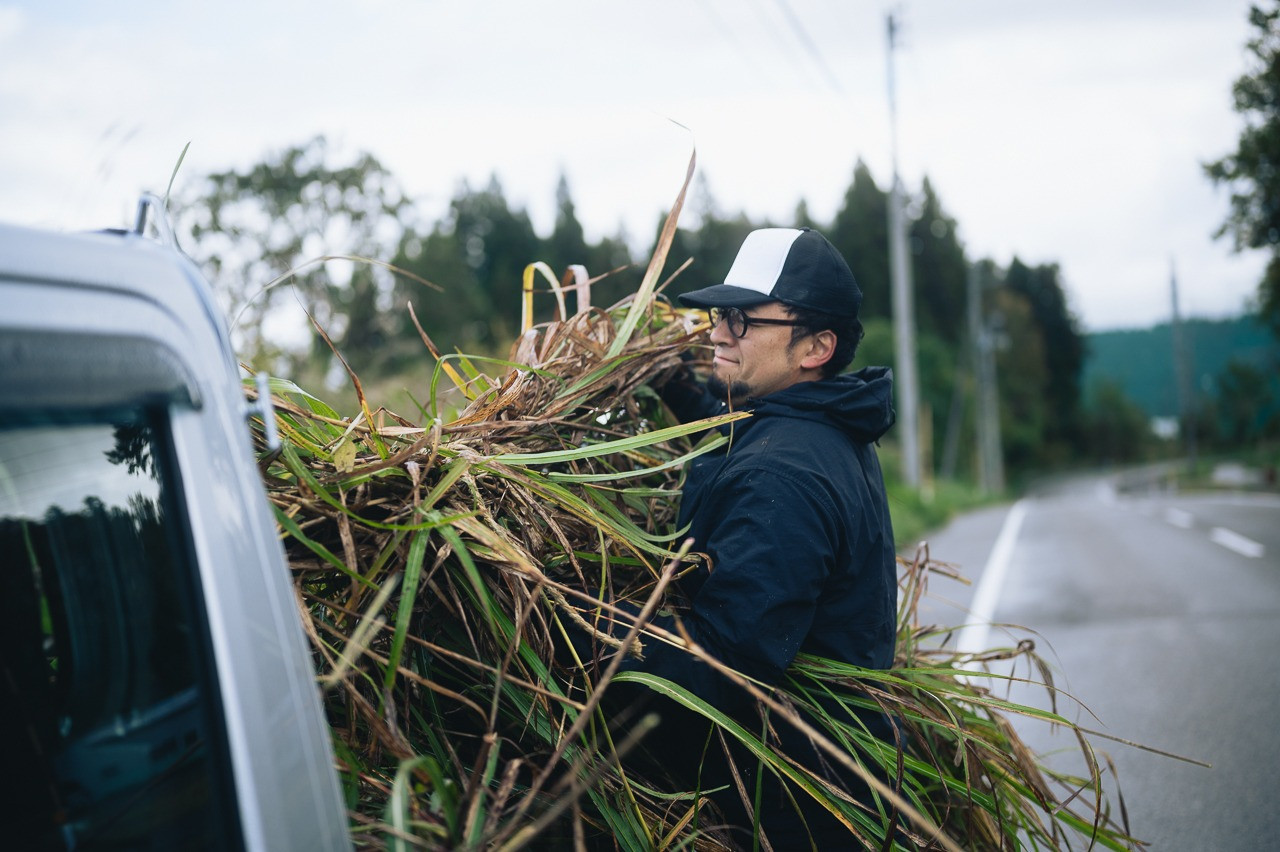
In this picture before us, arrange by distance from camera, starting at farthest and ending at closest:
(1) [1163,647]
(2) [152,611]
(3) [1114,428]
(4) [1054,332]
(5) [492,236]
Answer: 1. (3) [1114,428]
2. (4) [1054,332]
3. (5) [492,236]
4. (1) [1163,647]
5. (2) [152,611]

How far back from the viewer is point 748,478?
72.9 inches

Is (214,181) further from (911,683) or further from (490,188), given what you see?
(911,683)

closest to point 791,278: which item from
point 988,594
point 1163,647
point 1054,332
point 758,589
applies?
point 758,589

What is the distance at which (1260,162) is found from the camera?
78.0 ft

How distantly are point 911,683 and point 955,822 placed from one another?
1.51ft

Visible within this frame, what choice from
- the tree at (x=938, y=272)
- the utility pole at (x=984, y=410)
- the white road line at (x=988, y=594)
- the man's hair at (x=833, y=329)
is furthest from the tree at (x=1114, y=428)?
the man's hair at (x=833, y=329)

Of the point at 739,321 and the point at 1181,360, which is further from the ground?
the point at 1181,360

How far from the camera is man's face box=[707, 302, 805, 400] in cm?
224

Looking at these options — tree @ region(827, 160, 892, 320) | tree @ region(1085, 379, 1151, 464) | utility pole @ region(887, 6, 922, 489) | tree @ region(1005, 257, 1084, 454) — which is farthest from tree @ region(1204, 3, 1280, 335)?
tree @ region(1085, 379, 1151, 464)

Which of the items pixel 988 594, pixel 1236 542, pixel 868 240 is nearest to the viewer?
pixel 988 594

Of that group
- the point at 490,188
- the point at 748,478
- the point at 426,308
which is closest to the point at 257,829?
the point at 748,478

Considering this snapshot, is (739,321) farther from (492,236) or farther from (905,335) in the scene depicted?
(492,236)

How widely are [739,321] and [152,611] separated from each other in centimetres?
155

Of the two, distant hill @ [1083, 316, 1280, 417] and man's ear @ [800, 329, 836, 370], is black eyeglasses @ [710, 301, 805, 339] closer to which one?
man's ear @ [800, 329, 836, 370]
